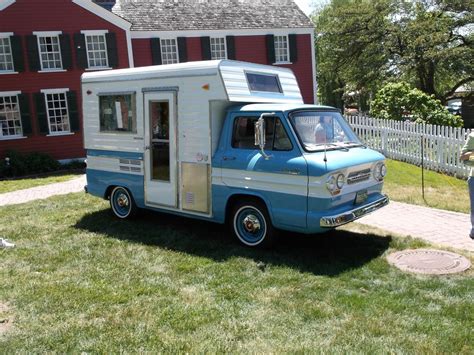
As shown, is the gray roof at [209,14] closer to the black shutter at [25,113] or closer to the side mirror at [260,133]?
the black shutter at [25,113]

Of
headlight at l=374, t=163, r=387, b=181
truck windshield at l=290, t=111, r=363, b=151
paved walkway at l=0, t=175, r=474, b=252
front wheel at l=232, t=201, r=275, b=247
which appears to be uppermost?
truck windshield at l=290, t=111, r=363, b=151

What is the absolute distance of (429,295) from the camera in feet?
17.0

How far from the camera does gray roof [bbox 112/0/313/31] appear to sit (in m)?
23.2

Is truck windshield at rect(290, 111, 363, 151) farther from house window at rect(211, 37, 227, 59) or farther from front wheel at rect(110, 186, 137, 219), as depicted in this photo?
house window at rect(211, 37, 227, 59)

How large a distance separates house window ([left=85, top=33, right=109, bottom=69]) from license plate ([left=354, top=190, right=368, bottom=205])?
660 inches

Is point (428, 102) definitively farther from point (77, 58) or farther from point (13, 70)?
point (13, 70)

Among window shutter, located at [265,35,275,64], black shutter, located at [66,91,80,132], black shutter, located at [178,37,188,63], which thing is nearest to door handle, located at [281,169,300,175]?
black shutter, located at [66,91,80,132]

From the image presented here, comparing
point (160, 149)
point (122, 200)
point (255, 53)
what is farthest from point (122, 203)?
point (255, 53)

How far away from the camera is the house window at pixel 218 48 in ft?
78.8

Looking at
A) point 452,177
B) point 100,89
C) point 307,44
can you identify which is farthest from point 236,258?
point 307,44

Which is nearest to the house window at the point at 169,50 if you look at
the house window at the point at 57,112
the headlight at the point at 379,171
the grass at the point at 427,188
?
the house window at the point at 57,112

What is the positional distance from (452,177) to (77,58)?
1546cm

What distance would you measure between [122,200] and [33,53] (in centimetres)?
1373

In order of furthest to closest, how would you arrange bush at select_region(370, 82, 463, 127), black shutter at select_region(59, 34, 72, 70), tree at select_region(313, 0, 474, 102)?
tree at select_region(313, 0, 474, 102), black shutter at select_region(59, 34, 72, 70), bush at select_region(370, 82, 463, 127)
